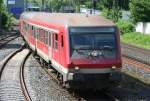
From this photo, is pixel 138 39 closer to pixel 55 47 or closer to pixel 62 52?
pixel 55 47

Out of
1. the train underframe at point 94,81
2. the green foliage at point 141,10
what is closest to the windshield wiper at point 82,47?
the train underframe at point 94,81

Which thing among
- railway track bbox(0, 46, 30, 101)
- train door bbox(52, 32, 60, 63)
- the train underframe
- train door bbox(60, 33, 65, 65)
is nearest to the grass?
railway track bbox(0, 46, 30, 101)

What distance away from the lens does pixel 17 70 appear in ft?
77.4

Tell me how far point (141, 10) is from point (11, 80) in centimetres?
3550

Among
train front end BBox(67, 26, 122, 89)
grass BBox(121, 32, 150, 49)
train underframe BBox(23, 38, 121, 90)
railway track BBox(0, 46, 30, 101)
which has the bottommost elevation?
grass BBox(121, 32, 150, 49)

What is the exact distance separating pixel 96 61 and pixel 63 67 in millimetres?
1246

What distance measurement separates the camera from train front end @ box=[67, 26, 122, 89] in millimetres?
15234

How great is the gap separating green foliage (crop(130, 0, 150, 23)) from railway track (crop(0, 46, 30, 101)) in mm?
Answer: 26998

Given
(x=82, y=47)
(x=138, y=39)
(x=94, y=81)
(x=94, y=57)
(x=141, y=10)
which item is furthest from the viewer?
(x=141, y=10)

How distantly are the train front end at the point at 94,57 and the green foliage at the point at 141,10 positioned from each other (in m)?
38.2

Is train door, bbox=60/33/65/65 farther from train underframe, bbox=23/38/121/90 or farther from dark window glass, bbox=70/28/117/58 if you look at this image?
train underframe, bbox=23/38/121/90

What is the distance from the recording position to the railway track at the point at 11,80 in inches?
640

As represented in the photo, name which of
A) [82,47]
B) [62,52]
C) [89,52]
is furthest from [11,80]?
[89,52]

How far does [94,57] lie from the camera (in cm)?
1535
